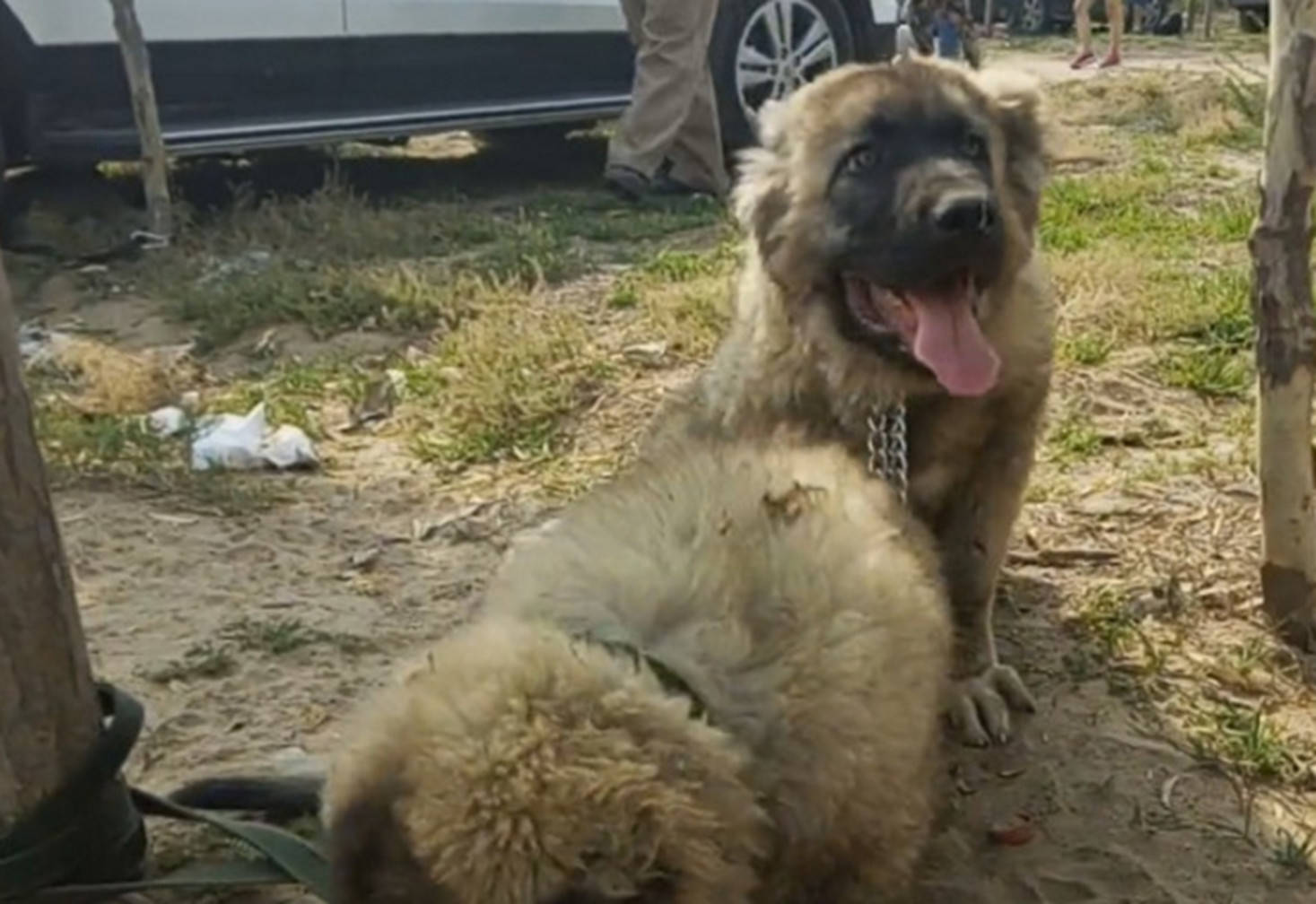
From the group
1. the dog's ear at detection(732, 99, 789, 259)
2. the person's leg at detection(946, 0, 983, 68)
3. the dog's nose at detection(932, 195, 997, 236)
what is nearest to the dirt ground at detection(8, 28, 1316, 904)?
the dog's ear at detection(732, 99, 789, 259)

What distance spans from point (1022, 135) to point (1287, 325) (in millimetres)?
652

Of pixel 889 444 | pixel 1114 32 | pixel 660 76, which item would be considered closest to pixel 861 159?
pixel 889 444

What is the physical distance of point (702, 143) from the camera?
8117 mm

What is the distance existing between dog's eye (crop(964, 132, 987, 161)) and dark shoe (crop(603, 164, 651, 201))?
4.62 m

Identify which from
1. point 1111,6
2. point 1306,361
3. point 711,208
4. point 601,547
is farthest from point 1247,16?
point 601,547

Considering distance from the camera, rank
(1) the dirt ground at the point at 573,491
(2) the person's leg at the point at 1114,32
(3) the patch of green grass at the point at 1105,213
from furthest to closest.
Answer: (2) the person's leg at the point at 1114,32 < (3) the patch of green grass at the point at 1105,213 < (1) the dirt ground at the point at 573,491

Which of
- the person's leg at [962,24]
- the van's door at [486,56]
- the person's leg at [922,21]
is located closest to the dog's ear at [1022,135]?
the van's door at [486,56]

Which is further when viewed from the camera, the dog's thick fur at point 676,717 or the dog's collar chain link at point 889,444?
the dog's collar chain link at point 889,444

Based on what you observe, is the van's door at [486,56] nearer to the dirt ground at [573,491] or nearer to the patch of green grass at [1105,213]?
the dirt ground at [573,491]

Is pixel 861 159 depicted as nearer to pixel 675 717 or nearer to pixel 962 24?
pixel 675 717

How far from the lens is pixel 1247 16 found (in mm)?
18141

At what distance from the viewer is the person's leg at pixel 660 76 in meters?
7.73

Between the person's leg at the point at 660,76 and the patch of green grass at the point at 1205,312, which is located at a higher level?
the person's leg at the point at 660,76

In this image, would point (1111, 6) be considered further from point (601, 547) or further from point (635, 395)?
point (601, 547)
